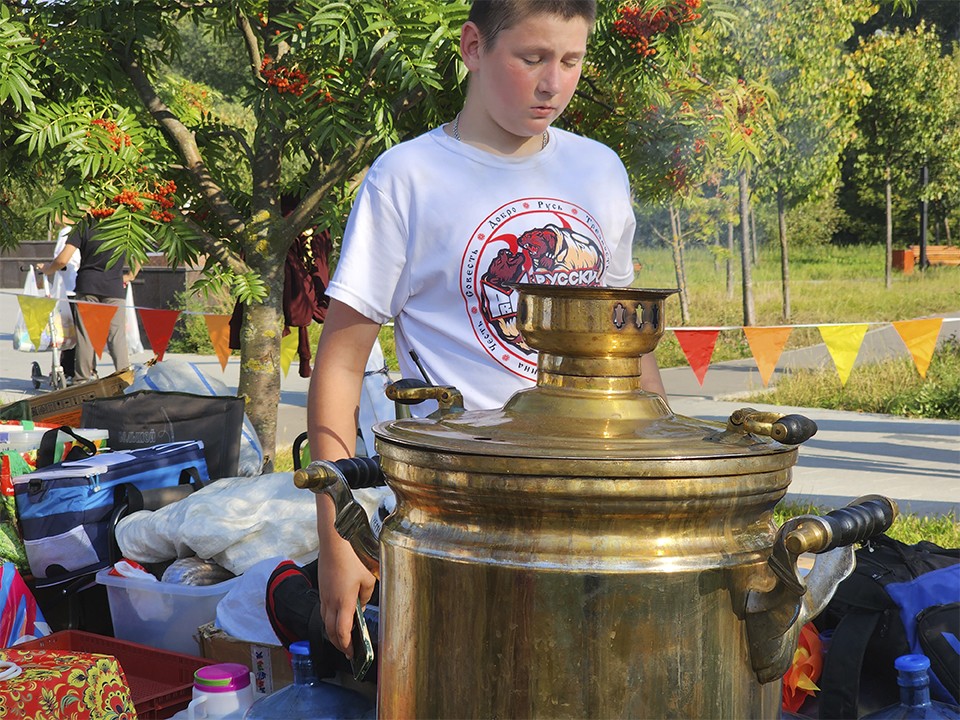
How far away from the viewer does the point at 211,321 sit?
6141mm

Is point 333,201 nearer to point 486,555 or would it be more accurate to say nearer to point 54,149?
point 54,149

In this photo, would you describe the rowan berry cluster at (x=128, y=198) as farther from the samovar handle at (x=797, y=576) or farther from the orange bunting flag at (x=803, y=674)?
the samovar handle at (x=797, y=576)

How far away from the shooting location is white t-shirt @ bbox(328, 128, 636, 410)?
1473mm

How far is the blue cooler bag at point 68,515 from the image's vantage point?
3.02 meters

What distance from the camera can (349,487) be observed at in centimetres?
109

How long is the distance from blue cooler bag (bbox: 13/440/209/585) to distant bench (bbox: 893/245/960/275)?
Result: 6698mm

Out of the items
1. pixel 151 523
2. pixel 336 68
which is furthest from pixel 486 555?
pixel 336 68

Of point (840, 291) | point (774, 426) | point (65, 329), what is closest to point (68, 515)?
point (774, 426)

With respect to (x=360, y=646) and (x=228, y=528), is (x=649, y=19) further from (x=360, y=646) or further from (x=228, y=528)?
(x=360, y=646)

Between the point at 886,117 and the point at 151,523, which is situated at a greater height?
the point at 886,117

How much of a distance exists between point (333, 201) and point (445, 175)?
3.19 metres

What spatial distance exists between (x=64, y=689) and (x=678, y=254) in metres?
3.86

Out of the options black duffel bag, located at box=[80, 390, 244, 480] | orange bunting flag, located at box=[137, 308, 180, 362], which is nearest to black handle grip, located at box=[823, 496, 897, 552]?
black duffel bag, located at box=[80, 390, 244, 480]

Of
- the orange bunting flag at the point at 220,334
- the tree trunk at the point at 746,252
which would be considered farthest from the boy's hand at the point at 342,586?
the tree trunk at the point at 746,252
